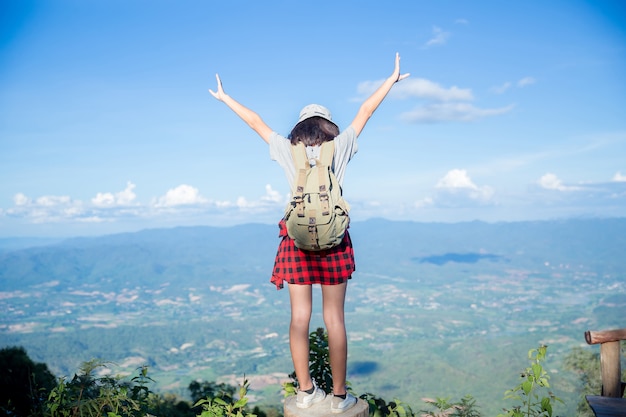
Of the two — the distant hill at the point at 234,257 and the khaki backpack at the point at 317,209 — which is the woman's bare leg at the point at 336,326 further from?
the distant hill at the point at 234,257

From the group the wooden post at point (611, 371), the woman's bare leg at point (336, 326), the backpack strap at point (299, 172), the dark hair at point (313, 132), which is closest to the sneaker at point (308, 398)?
the woman's bare leg at point (336, 326)

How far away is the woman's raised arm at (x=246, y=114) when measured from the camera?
9.57 ft

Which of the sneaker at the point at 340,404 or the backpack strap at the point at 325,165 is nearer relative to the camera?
the backpack strap at the point at 325,165

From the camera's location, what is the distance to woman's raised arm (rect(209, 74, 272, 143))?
2.92 meters

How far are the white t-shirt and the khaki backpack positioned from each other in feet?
0.33

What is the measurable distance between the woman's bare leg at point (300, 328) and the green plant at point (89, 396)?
0.97 m

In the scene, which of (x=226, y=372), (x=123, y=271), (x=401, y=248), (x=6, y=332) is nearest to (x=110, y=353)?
(x=226, y=372)

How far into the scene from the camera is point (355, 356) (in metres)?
77.8

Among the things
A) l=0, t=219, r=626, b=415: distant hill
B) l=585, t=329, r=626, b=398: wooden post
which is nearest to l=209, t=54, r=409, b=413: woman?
l=585, t=329, r=626, b=398: wooden post

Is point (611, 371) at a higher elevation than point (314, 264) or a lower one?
lower

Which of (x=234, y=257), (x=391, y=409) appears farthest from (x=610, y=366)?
(x=234, y=257)

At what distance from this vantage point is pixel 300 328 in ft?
9.11

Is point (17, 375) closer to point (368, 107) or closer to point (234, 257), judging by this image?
point (368, 107)

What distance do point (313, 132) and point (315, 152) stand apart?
12cm
